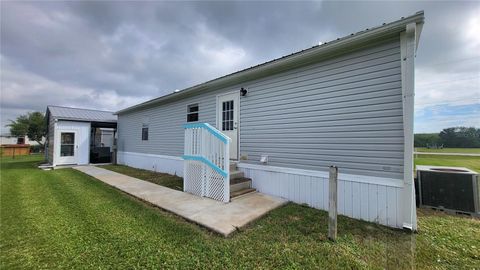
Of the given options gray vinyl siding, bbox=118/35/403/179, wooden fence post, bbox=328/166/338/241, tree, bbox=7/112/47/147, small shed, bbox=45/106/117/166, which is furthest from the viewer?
tree, bbox=7/112/47/147

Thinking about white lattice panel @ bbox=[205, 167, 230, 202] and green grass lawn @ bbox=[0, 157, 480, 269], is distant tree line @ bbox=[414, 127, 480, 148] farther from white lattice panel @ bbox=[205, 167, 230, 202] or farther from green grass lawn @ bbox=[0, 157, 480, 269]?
white lattice panel @ bbox=[205, 167, 230, 202]

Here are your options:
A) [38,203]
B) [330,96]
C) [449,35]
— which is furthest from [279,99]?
[38,203]

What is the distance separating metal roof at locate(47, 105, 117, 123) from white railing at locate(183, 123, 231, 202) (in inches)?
411

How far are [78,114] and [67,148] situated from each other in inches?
90.1

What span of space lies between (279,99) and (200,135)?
7.29 feet

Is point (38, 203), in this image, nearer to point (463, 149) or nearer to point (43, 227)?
point (43, 227)

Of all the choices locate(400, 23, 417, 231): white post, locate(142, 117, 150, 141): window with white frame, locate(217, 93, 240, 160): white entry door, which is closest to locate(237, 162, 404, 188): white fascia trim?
locate(400, 23, 417, 231): white post

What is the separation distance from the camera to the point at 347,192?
3.81 metres

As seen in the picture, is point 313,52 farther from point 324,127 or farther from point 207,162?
point 207,162

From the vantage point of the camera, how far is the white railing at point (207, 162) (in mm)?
4512

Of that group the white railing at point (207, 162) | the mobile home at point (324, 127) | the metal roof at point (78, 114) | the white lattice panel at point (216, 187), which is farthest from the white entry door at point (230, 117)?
the metal roof at point (78, 114)

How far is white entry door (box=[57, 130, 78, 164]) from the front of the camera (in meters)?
11.4

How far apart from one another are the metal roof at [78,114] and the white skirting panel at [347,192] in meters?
12.4

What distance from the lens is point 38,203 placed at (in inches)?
181
